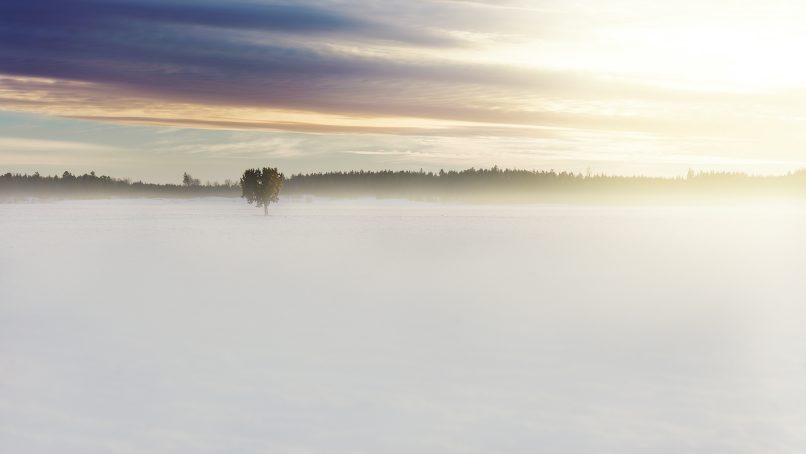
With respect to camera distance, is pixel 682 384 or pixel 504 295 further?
pixel 504 295

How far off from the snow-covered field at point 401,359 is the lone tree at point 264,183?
65.8 metres

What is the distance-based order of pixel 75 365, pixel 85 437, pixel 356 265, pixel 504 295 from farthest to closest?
pixel 356 265 → pixel 504 295 → pixel 75 365 → pixel 85 437

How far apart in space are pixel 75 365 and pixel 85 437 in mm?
4414

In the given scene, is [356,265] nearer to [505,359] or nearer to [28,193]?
[505,359]

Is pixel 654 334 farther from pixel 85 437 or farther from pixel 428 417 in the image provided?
pixel 85 437

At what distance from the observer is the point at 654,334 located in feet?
56.1

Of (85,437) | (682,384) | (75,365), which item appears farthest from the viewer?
(75,365)

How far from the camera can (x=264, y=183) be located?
9800 cm

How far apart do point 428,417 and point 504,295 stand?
13.1 meters

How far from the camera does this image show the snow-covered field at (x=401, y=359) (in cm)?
1008

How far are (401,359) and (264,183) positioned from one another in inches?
3394

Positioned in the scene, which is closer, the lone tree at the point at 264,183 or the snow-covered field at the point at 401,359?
the snow-covered field at the point at 401,359

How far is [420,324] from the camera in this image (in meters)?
18.4

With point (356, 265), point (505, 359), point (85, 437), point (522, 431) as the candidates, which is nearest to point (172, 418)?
point (85, 437)
